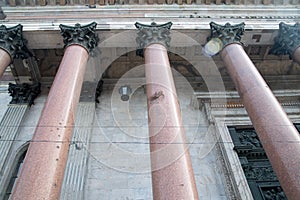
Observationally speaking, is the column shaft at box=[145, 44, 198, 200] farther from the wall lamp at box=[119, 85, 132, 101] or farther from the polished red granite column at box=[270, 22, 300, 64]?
the polished red granite column at box=[270, 22, 300, 64]

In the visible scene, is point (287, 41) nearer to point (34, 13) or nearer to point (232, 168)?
point (232, 168)

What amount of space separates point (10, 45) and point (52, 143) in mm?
4304

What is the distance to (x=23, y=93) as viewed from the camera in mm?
9836

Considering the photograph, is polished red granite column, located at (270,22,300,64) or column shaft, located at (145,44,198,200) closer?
column shaft, located at (145,44,198,200)

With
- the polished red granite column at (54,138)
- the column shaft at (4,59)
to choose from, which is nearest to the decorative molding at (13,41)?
the column shaft at (4,59)

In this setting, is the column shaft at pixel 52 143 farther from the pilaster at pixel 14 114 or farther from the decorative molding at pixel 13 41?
the pilaster at pixel 14 114

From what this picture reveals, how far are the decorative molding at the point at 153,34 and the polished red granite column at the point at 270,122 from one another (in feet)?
5.43

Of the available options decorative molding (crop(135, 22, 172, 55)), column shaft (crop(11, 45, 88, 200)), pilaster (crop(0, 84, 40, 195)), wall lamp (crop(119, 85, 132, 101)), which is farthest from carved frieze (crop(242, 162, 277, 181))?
pilaster (crop(0, 84, 40, 195))

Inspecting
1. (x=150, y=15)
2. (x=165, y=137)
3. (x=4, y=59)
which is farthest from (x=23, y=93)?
(x=165, y=137)

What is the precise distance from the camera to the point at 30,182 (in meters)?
3.97

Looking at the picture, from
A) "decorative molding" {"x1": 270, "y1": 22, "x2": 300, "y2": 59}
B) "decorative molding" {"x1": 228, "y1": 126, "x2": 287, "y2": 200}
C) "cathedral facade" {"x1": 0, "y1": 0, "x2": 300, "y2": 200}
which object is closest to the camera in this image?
"cathedral facade" {"x1": 0, "y1": 0, "x2": 300, "y2": 200}

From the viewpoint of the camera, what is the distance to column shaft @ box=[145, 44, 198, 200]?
13.0ft

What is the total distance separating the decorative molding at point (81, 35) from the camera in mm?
7617

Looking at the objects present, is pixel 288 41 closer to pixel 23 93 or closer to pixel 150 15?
pixel 150 15
